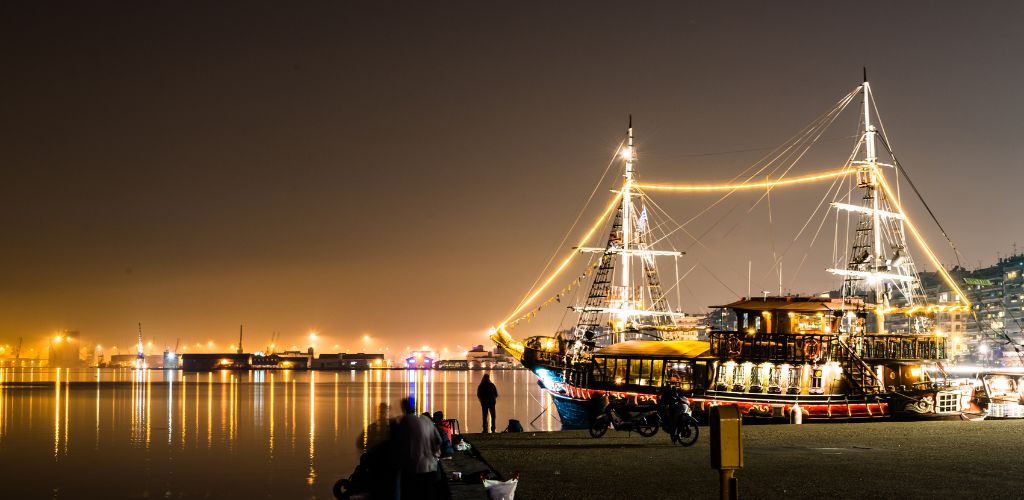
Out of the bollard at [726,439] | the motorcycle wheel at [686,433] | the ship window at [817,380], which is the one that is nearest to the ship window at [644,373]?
the ship window at [817,380]

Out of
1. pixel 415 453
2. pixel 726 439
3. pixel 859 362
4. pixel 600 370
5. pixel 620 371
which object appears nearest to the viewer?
pixel 726 439

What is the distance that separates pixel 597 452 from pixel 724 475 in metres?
12.5

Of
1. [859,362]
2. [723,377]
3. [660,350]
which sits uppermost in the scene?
[660,350]

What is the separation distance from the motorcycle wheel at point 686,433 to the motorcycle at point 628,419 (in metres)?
1.44

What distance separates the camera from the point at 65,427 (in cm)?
5844

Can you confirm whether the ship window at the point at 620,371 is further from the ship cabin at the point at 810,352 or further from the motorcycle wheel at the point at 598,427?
the motorcycle wheel at the point at 598,427

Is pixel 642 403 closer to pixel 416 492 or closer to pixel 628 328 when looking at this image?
pixel 416 492

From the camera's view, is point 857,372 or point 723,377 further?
point 723,377

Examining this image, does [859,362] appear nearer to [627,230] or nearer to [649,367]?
[649,367]

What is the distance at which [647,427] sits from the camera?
25.6m

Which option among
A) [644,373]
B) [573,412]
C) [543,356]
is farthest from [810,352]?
[543,356]

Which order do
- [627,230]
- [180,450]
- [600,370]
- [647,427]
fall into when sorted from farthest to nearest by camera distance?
[627,230] → [600,370] → [180,450] → [647,427]

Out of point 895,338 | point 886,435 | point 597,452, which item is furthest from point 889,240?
point 597,452

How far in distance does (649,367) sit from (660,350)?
965 mm
